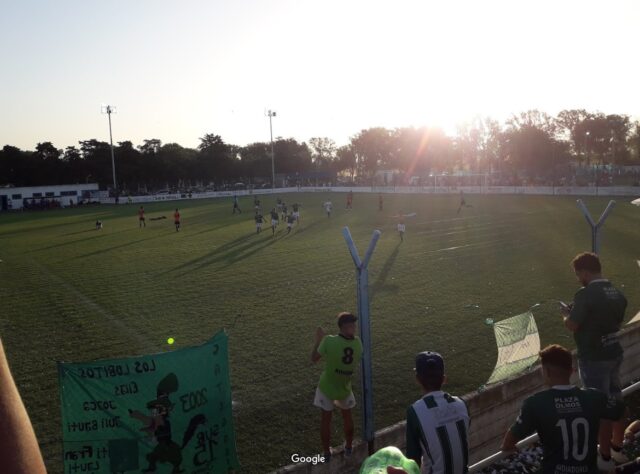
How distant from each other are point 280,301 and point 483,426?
8.09 m

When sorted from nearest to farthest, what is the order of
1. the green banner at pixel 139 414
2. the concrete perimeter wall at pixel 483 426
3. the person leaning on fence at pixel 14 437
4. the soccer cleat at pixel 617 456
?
the person leaning on fence at pixel 14 437 → the green banner at pixel 139 414 → the soccer cleat at pixel 617 456 → the concrete perimeter wall at pixel 483 426

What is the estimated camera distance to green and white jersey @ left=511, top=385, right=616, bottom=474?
141 inches

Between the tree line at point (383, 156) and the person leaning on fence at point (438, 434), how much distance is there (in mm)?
81159

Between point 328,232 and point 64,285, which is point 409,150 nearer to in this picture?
point 328,232

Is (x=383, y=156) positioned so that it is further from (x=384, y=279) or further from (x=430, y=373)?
(x=430, y=373)

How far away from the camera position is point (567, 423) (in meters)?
3.58

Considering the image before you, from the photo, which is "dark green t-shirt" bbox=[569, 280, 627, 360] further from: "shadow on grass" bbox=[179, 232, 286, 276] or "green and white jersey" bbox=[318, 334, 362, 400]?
"shadow on grass" bbox=[179, 232, 286, 276]

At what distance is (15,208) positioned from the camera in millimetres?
70312

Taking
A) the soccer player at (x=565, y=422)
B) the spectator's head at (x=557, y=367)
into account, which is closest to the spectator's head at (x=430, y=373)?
the soccer player at (x=565, y=422)

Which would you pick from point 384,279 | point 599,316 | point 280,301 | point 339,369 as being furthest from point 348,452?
point 384,279

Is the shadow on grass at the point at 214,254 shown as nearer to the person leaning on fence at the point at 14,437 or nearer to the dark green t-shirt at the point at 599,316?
the dark green t-shirt at the point at 599,316

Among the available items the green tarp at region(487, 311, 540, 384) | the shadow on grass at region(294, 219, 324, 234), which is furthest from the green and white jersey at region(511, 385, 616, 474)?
the shadow on grass at region(294, 219, 324, 234)

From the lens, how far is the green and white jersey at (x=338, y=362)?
5.73m

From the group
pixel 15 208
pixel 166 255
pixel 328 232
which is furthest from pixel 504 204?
pixel 15 208
